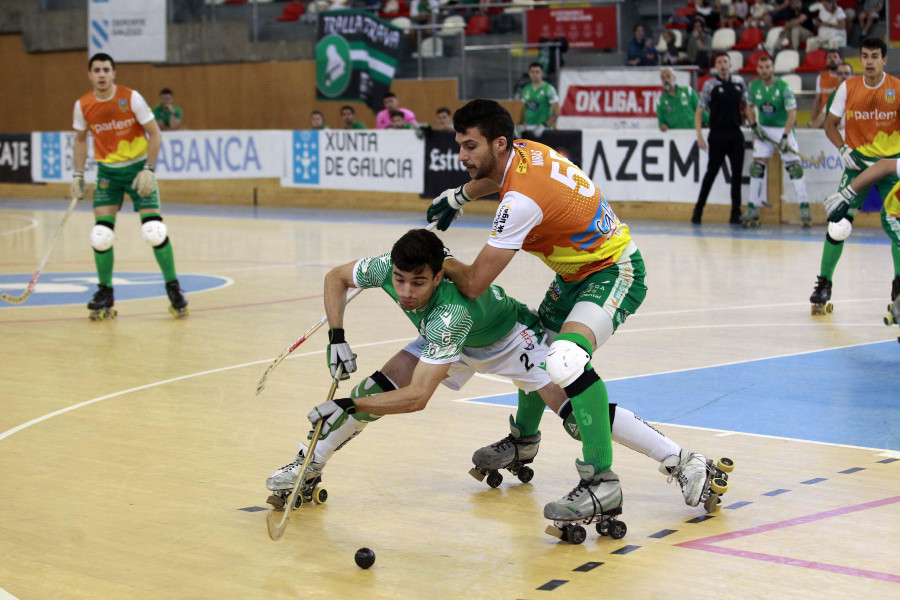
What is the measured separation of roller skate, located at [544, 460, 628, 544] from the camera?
5.18 metres

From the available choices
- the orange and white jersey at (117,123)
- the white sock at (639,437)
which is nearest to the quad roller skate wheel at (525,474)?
the white sock at (639,437)

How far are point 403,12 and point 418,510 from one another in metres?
24.4

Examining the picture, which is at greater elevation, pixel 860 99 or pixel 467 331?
pixel 860 99

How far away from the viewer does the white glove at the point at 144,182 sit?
11.5 m

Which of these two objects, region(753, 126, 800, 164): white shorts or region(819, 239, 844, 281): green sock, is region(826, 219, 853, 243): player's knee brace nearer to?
region(819, 239, 844, 281): green sock

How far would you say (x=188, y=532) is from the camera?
534cm

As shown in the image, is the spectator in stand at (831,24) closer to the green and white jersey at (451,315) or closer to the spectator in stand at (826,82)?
the spectator in stand at (826,82)

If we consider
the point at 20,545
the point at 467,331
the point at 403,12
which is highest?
the point at 403,12

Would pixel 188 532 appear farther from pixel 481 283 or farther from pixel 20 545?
pixel 481 283

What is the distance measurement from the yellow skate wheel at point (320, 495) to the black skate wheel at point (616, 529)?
139cm

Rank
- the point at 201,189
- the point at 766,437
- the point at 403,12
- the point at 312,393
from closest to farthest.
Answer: the point at 766,437
the point at 312,393
the point at 201,189
the point at 403,12

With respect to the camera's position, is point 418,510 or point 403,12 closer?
point 418,510

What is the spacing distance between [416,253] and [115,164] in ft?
24.1

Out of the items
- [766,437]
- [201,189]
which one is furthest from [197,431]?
[201,189]
